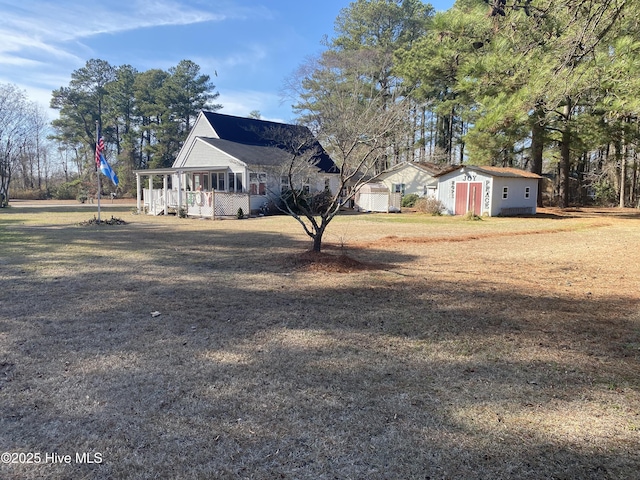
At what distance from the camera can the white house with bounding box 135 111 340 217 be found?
2398 centimetres

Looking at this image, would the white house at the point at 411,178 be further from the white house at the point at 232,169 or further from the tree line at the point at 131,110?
the tree line at the point at 131,110

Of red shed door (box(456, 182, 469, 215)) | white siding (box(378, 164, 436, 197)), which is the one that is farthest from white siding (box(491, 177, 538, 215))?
white siding (box(378, 164, 436, 197))

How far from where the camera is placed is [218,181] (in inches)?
1095

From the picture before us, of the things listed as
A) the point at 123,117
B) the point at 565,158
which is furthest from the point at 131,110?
the point at 565,158

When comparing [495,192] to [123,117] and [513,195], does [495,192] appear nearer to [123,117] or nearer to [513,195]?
[513,195]

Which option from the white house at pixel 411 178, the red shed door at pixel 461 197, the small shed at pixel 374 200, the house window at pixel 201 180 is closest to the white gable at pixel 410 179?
the white house at pixel 411 178

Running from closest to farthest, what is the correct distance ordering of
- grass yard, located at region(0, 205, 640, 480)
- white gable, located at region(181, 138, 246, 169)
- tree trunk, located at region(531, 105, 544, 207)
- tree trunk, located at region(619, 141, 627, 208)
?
grass yard, located at region(0, 205, 640, 480)
white gable, located at region(181, 138, 246, 169)
tree trunk, located at region(531, 105, 544, 207)
tree trunk, located at region(619, 141, 627, 208)

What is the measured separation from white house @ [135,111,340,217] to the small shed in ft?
8.86

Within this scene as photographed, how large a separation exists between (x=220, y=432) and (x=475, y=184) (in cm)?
2508

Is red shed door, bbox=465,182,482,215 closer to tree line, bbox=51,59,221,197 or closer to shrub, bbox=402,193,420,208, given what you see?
shrub, bbox=402,193,420,208

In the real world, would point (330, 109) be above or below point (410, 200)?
above

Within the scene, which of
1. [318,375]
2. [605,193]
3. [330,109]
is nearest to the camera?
[318,375]

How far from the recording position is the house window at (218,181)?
27641 mm

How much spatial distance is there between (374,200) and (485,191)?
24.5 ft
